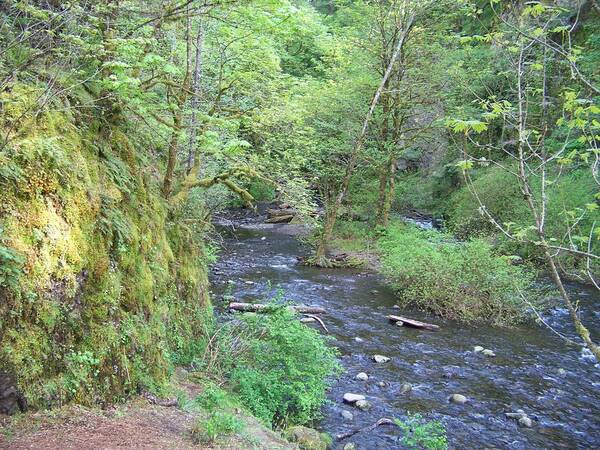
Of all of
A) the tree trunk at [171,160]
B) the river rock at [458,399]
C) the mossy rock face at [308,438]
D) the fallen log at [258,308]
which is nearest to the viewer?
the mossy rock face at [308,438]

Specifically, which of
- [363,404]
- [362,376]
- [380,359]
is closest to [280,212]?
[380,359]

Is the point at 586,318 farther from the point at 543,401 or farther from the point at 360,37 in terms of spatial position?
the point at 360,37

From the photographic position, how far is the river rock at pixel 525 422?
744 cm

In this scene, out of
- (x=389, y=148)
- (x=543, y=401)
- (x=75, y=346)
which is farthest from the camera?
(x=389, y=148)

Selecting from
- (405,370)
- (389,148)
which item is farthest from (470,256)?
(389,148)

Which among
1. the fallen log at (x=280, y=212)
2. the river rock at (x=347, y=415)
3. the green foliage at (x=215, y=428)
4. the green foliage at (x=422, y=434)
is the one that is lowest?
the fallen log at (x=280, y=212)

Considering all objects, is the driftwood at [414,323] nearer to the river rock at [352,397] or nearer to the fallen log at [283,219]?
the river rock at [352,397]

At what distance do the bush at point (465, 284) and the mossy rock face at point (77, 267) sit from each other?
8.01 meters

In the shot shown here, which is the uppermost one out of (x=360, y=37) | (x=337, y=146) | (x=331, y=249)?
(x=360, y=37)

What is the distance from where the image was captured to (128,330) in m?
5.42

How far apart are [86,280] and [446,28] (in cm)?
2051

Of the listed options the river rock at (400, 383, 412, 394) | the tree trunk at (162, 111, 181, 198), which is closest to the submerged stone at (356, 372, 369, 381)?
the river rock at (400, 383, 412, 394)

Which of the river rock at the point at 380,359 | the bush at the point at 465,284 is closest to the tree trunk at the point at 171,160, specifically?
the river rock at the point at 380,359

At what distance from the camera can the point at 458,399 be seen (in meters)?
8.18
